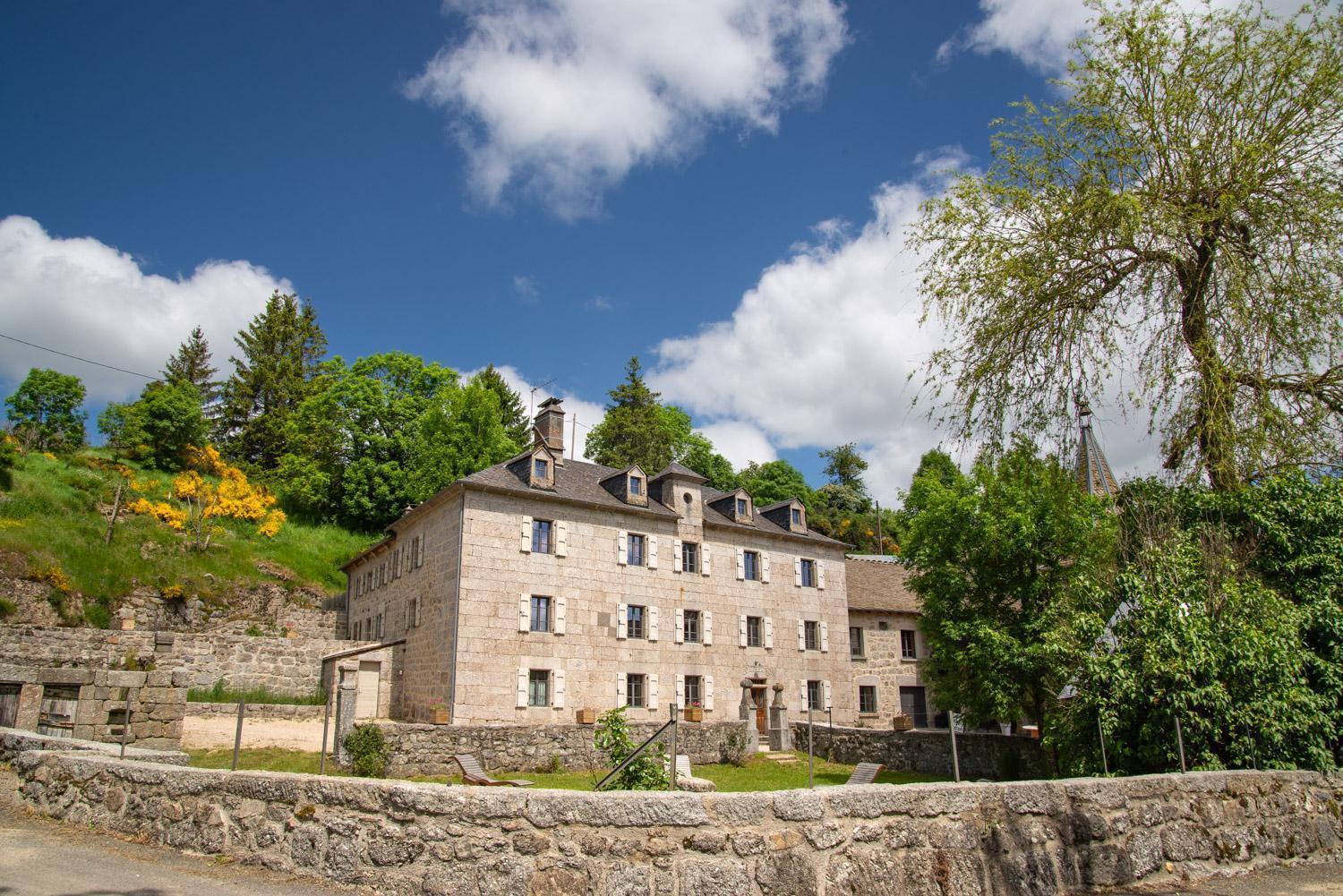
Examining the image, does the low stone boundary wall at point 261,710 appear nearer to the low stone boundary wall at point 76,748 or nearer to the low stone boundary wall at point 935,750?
the low stone boundary wall at point 935,750

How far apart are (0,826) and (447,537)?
692 inches

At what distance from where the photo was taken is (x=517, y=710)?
22641 millimetres

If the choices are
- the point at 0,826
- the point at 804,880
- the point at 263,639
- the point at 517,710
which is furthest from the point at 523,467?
the point at 804,880

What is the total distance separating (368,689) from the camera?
25.6 m

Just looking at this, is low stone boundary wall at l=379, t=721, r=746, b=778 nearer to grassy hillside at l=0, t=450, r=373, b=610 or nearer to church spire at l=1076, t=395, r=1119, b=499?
grassy hillside at l=0, t=450, r=373, b=610

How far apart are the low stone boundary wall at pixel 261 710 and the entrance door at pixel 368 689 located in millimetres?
1153

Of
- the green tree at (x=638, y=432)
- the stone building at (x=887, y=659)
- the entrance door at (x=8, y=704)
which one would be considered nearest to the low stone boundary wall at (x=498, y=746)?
the entrance door at (x=8, y=704)

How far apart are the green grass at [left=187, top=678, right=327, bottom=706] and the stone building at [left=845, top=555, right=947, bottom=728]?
19.0 meters

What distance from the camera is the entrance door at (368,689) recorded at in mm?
25188

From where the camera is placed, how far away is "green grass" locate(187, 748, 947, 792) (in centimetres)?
1645

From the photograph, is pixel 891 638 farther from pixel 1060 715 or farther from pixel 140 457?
pixel 140 457

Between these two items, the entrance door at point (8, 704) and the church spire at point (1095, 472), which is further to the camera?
the church spire at point (1095, 472)

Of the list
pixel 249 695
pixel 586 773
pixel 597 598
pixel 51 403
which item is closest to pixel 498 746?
pixel 586 773

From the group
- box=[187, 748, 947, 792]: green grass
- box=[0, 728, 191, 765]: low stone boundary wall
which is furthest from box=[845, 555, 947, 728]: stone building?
box=[0, 728, 191, 765]: low stone boundary wall
